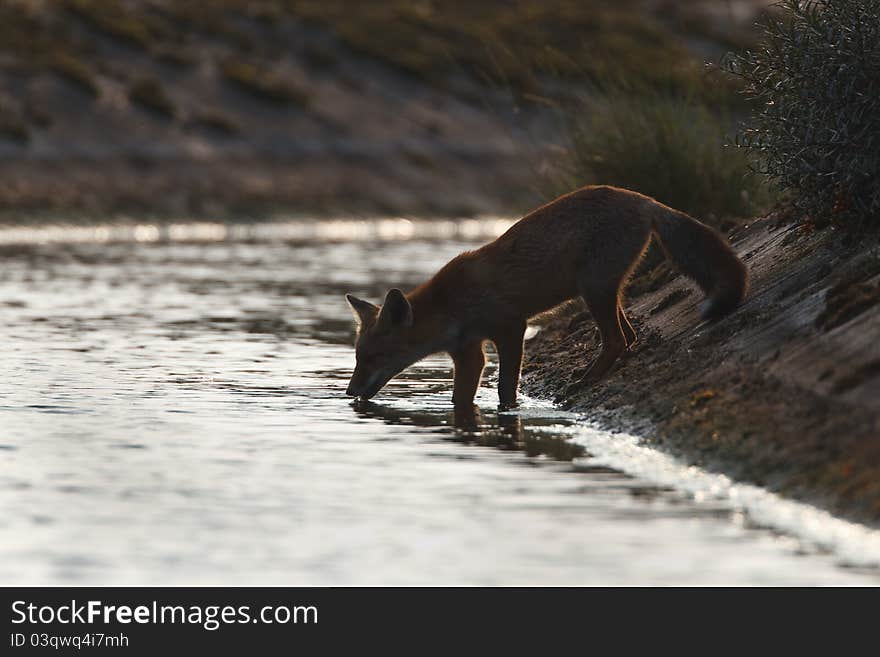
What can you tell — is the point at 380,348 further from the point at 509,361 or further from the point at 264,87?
the point at 264,87

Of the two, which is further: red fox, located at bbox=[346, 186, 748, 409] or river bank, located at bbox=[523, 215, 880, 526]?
red fox, located at bbox=[346, 186, 748, 409]

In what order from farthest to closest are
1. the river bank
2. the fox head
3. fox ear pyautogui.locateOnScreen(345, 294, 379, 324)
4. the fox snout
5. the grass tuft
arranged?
the grass tuft → fox ear pyautogui.locateOnScreen(345, 294, 379, 324) → the fox snout → the fox head → the river bank

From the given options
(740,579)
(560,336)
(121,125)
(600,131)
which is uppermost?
(121,125)

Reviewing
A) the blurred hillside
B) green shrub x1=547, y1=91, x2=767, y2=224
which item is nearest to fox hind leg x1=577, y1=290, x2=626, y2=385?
green shrub x1=547, y1=91, x2=767, y2=224

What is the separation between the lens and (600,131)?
1900 cm

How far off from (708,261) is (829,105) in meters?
1.40

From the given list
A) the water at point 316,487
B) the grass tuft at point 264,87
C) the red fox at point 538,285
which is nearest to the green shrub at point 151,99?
the grass tuft at point 264,87

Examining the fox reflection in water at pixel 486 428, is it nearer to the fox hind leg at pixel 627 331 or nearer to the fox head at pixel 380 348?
the fox head at pixel 380 348

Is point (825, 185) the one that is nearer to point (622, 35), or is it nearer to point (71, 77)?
point (71, 77)

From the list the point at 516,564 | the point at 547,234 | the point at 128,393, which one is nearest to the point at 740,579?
the point at 516,564

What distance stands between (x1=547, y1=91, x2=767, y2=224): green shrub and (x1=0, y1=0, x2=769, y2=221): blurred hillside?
56.2 feet

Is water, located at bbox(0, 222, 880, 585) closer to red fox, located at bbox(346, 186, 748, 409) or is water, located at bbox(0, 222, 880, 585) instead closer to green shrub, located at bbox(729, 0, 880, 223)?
red fox, located at bbox(346, 186, 748, 409)

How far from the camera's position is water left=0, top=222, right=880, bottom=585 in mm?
8414

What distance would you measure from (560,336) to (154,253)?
61.3 ft
